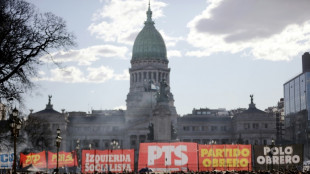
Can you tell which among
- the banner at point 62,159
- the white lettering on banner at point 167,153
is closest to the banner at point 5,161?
the banner at point 62,159

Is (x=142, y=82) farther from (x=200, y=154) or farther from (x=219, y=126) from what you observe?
(x=200, y=154)

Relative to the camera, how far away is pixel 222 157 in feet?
139

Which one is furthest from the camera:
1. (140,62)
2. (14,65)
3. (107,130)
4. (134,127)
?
(140,62)

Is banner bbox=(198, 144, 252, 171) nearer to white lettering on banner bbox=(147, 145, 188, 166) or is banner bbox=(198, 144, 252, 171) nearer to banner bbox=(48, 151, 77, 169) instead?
white lettering on banner bbox=(147, 145, 188, 166)

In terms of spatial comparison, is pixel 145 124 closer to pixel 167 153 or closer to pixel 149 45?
pixel 149 45

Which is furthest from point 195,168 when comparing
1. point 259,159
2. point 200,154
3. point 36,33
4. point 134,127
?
point 134,127

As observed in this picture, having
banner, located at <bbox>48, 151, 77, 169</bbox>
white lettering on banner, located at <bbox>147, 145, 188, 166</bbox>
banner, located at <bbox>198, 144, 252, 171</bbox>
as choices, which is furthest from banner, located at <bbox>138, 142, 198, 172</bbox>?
banner, located at <bbox>48, 151, 77, 169</bbox>

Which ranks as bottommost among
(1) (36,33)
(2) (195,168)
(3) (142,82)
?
(2) (195,168)

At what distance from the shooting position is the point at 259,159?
42.3 m

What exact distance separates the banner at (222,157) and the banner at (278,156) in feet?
3.24

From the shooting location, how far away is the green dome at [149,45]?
179000 mm

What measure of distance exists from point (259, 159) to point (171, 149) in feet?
24.7

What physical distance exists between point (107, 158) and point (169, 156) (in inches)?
213

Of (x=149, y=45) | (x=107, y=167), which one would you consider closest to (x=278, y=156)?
(x=107, y=167)
